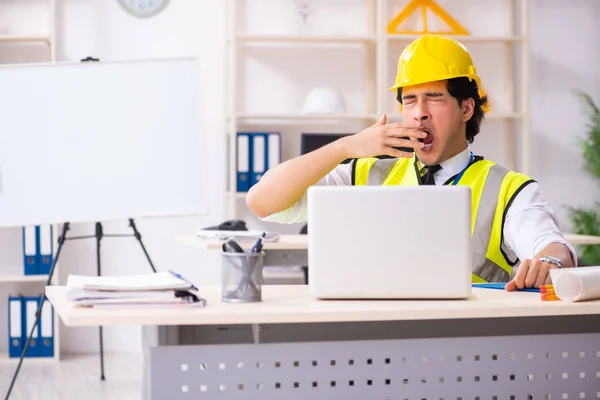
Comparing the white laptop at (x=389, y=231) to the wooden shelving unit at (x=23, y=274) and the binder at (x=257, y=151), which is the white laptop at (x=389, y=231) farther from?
the wooden shelving unit at (x=23, y=274)

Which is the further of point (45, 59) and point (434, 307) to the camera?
point (45, 59)

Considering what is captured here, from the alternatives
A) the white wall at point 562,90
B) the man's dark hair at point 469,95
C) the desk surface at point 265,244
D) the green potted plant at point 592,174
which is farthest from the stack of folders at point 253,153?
the man's dark hair at point 469,95

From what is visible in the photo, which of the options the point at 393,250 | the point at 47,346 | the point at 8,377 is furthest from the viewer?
the point at 47,346

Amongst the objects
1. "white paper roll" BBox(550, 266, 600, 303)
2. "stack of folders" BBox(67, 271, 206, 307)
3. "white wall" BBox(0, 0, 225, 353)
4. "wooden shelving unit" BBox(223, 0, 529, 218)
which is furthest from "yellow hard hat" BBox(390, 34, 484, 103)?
"white wall" BBox(0, 0, 225, 353)

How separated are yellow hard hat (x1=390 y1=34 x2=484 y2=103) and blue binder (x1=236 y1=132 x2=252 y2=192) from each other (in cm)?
238

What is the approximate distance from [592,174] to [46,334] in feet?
10.3

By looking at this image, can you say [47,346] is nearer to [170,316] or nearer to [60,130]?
[60,130]

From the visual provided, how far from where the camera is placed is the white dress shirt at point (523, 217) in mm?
1957

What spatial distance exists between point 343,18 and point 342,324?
3.44 metres

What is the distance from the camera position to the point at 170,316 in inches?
55.4

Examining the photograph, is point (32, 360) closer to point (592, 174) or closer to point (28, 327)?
point (28, 327)

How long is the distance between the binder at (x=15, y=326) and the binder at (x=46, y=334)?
0.10m

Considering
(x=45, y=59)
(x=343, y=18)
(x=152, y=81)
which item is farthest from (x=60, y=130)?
(x=343, y=18)

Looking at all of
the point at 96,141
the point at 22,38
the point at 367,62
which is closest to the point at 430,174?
the point at 96,141
